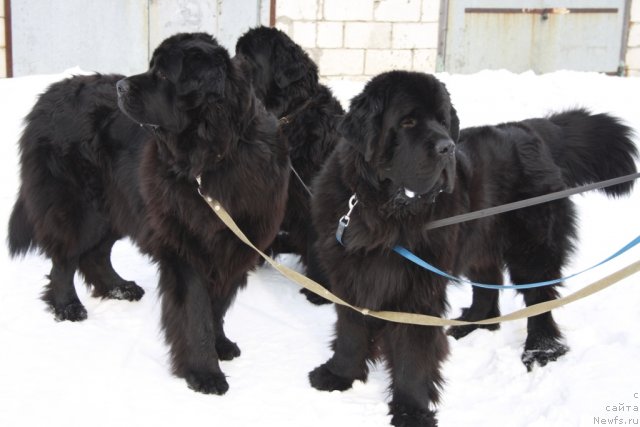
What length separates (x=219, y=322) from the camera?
353 cm

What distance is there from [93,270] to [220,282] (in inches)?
47.1

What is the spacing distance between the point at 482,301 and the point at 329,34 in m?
5.09

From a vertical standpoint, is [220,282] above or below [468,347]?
above

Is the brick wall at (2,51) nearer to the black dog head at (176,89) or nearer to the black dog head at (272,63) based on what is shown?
the black dog head at (272,63)

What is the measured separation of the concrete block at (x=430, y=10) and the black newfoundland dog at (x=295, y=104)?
4.29 meters

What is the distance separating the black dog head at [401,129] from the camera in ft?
9.07

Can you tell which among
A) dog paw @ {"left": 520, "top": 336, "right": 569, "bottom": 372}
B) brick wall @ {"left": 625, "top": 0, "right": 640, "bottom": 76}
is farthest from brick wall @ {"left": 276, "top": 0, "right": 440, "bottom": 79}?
dog paw @ {"left": 520, "top": 336, "right": 569, "bottom": 372}

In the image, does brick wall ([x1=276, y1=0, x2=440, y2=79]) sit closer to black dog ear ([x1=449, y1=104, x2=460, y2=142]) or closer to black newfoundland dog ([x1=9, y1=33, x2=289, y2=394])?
black newfoundland dog ([x1=9, y1=33, x2=289, y2=394])

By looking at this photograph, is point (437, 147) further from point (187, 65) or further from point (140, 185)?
point (140, 185)

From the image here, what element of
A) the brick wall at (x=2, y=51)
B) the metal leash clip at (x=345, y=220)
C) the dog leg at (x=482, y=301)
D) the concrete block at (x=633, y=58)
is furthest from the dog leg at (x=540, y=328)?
the brick wall at (x=2, y=51)

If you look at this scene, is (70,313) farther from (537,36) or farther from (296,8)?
(537,36)

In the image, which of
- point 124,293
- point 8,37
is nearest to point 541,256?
point 124,293

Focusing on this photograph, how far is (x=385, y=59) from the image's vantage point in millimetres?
8398

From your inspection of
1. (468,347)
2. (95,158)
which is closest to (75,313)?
(95,158)
